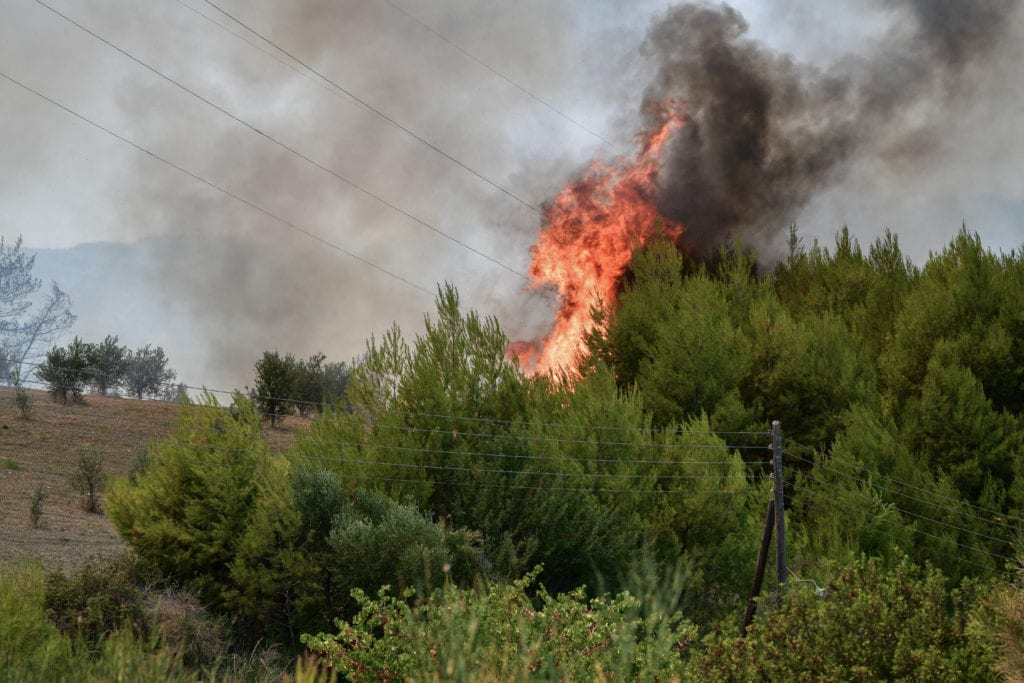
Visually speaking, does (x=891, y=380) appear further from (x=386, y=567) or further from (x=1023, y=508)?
(x=386, y=567)

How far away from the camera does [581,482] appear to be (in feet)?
99.7

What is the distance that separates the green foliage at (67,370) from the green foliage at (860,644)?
4839 centimetres

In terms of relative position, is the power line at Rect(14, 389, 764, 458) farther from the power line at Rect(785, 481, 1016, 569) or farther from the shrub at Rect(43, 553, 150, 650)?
the shrub at Rect(43, 553, 150, 650)

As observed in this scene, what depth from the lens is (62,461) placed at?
4591 cm

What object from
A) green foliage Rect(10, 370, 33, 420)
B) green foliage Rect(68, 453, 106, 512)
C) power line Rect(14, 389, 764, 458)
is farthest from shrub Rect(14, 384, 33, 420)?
power line Rect(14, 389, 764, 458)

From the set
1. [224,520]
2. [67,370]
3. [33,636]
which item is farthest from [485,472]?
[67,370]

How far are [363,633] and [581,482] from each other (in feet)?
51.2

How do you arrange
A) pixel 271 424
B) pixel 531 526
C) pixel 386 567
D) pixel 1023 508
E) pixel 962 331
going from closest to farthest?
1. pixel 386 567
2. pixel 531 526
3. pixel 1023 508
4. pixel 962 331
5. pixel 271 424

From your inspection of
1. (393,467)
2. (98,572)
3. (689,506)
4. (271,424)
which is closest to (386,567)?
(393,467)

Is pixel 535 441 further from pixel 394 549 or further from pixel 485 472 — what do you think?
pixel 394 549

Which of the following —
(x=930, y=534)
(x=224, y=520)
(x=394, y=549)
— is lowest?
(x=224, y=520)

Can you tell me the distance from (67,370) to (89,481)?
767 inches

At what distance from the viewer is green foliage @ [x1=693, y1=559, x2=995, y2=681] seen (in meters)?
17.6

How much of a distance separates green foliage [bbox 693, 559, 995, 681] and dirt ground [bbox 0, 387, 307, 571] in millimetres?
16506
